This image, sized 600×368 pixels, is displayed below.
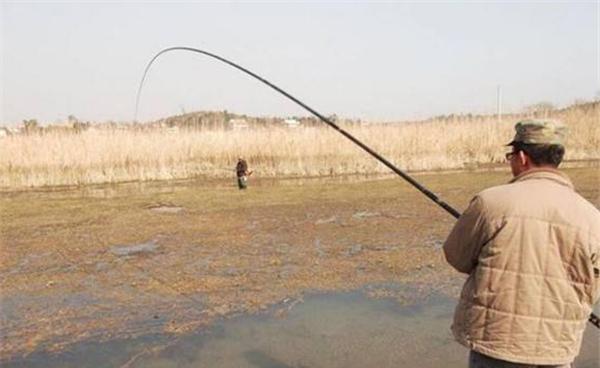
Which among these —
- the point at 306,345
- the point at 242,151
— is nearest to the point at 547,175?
the point at 306,345

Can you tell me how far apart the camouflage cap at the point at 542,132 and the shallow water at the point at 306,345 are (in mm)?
2718

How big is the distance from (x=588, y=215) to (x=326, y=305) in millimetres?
4178

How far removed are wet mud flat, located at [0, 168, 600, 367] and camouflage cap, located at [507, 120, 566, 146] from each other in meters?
3.03

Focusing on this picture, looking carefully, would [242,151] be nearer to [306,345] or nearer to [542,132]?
[306,345]

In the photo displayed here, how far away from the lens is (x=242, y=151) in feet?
76.1

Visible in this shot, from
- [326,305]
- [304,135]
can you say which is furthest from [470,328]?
[304,135]

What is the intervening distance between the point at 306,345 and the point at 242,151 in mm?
18659

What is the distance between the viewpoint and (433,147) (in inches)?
993

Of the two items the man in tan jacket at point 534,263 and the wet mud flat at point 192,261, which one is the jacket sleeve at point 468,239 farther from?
the wet mud flat at point 192,261

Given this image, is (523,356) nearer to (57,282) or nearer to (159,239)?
(57,282)

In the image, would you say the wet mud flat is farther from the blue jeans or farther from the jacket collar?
the jacket collar

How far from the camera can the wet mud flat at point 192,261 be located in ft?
18.4

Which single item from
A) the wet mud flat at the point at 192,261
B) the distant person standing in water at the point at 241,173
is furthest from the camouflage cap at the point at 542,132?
the distant person standing in water at the point at 241,173

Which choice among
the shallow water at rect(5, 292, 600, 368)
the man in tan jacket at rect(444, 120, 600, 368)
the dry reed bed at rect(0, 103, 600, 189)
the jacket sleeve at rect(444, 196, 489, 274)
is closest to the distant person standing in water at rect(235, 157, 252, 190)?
the dry reed bed at rect(0, 103, 600, 189)
